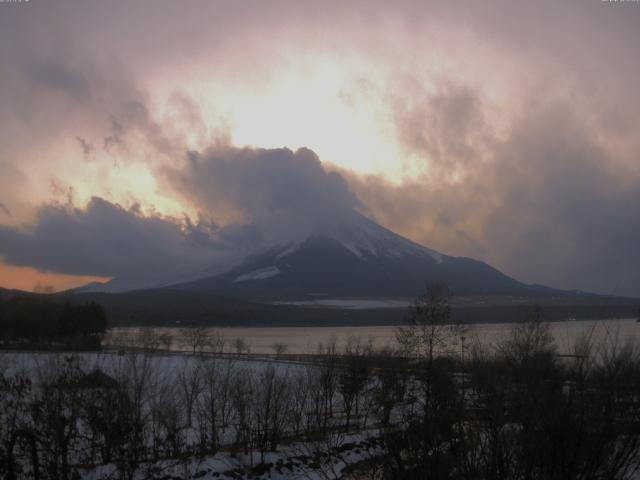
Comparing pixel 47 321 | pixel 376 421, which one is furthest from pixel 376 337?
pixel 376 421

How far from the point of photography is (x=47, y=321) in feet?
159

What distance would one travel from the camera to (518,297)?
625 ft

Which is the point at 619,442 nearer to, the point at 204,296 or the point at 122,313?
the point at 122,313

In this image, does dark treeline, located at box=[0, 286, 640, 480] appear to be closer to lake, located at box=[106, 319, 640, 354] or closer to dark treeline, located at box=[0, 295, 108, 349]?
lake, located at box=[106, 319, 640, 354]

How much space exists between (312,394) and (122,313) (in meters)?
96.7

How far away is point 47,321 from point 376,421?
122 ft

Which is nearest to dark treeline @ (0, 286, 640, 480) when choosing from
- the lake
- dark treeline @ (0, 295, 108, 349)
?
the lake

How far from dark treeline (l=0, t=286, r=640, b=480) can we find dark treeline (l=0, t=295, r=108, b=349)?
39.5 feet

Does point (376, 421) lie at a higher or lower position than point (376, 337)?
higher

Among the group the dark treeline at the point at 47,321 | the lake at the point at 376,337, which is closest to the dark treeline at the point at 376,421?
the lake at the point at 376,337

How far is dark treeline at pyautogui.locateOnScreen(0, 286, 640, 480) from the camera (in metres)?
5.05

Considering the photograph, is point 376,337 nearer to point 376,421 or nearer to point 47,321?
point 47,321

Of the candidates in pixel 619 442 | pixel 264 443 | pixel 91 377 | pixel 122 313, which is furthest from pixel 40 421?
pixel 122 313

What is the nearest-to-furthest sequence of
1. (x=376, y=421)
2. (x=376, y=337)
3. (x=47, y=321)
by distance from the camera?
(x=376, y=421), (x=47, y=321), (x=376, y=337)
